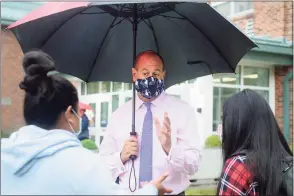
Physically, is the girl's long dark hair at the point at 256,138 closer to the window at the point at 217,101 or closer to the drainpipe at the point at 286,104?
the drainpipe at the point at 286,104

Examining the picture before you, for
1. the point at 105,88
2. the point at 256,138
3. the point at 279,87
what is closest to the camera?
the point at 256,138

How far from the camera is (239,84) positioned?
39.0 ft

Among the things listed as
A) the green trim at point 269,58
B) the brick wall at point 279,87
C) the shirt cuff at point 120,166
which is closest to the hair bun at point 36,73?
the shirt cuff at point 120,166

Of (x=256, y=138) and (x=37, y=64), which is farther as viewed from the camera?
(x=256, y=138)

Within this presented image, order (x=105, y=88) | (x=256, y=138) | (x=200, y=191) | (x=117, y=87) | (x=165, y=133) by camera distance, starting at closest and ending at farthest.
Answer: (x=256, y=138) < (x=165, y=133) < (x=200, y=191) < (x=117, y=87) < (x=105, y=88)

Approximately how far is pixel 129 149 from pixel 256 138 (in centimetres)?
86

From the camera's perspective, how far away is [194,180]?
9648mm

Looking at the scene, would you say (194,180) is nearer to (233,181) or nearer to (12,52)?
(12,52)

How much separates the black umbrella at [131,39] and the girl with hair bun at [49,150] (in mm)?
1321

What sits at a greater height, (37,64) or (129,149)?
(37,64)

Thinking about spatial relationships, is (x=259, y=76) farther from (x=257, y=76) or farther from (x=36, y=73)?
(x=36, y=73)

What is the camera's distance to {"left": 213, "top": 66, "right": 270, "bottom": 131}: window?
37.6 ft

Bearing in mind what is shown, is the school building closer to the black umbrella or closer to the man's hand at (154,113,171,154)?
the black umbrella

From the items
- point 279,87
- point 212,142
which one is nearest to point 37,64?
point 212,142
